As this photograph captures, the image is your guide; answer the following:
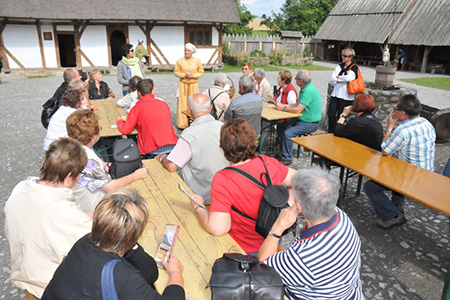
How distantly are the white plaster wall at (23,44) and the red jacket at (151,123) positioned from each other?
15.8m

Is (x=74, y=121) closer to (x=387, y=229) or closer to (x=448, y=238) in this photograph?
(x=387, y=229)

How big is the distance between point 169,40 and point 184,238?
18.6 meters

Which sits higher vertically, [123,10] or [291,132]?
[123,10]

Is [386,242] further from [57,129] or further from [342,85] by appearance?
[57,129]

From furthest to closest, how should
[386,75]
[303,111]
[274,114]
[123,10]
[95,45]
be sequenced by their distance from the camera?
[95,45] < [123,10] < [386,75] < [303,111] < [274,114]

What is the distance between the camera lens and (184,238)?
7.80 feet

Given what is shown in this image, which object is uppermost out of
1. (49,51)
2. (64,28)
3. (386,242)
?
(64,28)

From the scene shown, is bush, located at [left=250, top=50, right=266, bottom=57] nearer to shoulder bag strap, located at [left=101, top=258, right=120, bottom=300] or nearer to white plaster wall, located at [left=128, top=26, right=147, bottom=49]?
white plaster wall, located at [left=128, top=26, right=147, bottom=49]

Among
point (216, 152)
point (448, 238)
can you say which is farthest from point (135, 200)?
point (448, 238)

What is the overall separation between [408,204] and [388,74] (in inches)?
172

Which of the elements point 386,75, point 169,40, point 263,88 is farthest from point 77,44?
point 386,75

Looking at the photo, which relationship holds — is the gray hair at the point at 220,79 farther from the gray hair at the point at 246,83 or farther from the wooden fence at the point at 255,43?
the wooden fence at the point at 255,43

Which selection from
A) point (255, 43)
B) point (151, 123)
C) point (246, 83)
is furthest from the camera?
point (255, 43)

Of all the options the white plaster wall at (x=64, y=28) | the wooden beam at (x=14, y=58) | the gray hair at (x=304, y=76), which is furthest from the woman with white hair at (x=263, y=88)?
the wooden beam at (x=14, y=58)
